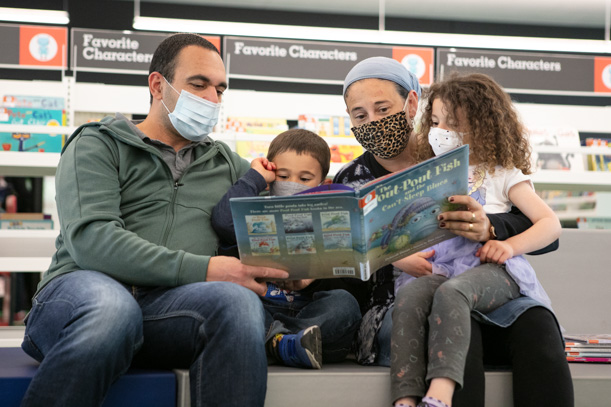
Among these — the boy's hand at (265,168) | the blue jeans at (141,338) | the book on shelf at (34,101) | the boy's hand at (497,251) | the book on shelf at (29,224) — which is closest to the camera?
the blue jeans at (141,338)

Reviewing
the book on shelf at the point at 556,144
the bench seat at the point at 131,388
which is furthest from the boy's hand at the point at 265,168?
the book on shelf at the point at 556,144

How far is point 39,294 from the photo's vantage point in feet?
5.67

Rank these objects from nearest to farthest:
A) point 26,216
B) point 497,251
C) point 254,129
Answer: point 497,251, point 26,216, point 254,129

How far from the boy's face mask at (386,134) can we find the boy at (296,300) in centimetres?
16

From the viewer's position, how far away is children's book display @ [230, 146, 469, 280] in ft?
5.03

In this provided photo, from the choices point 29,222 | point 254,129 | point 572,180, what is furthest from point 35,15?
point 572,180

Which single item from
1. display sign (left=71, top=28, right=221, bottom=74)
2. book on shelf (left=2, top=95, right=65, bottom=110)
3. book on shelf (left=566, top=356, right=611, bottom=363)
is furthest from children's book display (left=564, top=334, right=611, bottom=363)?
display sign (left=71, top=28, right=221, bottom=74)

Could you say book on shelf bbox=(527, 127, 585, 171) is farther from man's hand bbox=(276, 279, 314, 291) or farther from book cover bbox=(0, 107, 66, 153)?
man's hand bbox=(276, 279, 314, 291)

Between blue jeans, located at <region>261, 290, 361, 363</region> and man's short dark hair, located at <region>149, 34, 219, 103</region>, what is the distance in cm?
82

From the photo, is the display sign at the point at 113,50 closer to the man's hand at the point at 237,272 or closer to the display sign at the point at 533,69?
the display sign at the point at 533,69

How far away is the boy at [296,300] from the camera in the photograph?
1724 mm

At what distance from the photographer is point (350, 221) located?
1.54m

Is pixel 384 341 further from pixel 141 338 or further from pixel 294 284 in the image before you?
pixel 141 338

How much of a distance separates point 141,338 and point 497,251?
981mm
